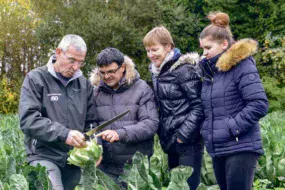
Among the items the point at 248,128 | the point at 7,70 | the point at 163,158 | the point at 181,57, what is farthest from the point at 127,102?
the point at 7,70

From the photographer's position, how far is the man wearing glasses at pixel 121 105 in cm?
399

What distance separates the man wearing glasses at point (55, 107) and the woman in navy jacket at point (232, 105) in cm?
103

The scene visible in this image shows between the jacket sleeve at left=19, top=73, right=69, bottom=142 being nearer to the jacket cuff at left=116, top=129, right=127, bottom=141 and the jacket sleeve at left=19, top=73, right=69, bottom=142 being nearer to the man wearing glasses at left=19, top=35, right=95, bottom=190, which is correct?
the man wearing glasses at left=19, top=35, right=95, bottom=190

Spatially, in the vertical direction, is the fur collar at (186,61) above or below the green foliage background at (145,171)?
above

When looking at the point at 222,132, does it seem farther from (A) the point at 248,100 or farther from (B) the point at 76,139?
(B) the point at 76,139

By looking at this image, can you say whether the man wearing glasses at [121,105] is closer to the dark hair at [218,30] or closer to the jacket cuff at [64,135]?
the jacket cuff at [64,135]

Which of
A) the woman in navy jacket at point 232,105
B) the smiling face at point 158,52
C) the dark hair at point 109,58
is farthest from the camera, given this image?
the smiling face at point 158,52

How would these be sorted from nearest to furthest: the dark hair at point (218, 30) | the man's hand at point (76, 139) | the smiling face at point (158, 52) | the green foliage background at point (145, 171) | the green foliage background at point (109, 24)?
the green foliage background at point (145, 171) < the man's hand at point (76, 139) < the dark hair at point (218, 30) < the smiling face at point (158, 52) < the green foliage background at point (109, 24)

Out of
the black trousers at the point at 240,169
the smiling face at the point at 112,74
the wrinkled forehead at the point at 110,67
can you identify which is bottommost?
the black trousers at the point at 240,169

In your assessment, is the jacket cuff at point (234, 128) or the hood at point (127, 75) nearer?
the jacket cuff at point (234, 128)

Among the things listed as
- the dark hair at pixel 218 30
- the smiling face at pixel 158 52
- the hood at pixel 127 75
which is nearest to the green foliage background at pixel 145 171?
the hood at pixel 127 75

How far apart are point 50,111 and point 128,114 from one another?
0.67 m

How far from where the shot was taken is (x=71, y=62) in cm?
376

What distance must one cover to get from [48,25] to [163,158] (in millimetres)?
20531
